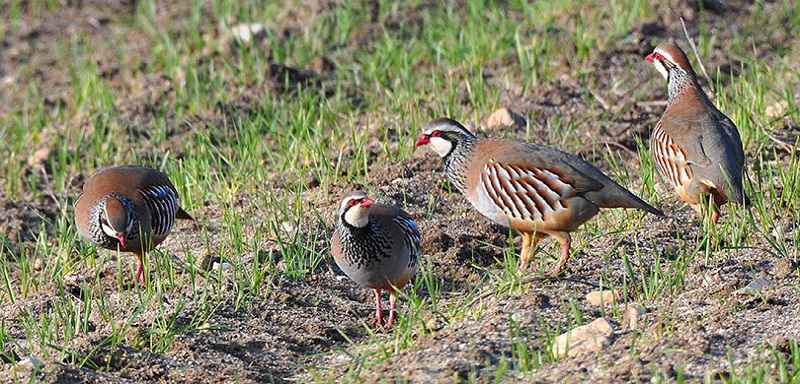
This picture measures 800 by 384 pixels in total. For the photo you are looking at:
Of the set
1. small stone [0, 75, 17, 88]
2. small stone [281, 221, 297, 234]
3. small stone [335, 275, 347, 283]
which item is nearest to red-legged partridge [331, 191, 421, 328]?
small stone [335, 275, 347, 283]

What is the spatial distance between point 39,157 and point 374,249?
344 centimetres

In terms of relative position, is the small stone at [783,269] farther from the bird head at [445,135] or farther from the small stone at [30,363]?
the small stone at [30,363]

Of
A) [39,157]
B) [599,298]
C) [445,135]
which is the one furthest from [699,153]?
[39,157]

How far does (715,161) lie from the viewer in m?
5.47

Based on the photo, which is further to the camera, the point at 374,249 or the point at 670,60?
the point at 670,60

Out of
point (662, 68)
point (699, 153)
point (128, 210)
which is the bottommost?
point (128, 210)

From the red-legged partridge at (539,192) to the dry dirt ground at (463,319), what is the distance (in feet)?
0.54

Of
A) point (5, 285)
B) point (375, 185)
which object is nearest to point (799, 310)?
point (375, 185)

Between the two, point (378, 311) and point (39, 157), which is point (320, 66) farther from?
point (378, 311)

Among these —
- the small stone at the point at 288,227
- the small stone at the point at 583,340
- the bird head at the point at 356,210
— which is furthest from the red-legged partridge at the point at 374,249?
the small stone at the point at 583,340

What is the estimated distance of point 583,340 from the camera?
4328 millimetres

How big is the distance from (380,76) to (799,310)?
396cm

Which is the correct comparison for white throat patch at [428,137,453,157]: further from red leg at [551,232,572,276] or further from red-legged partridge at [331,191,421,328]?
red leg at [551,232,572,276]

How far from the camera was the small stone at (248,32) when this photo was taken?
340 inches
